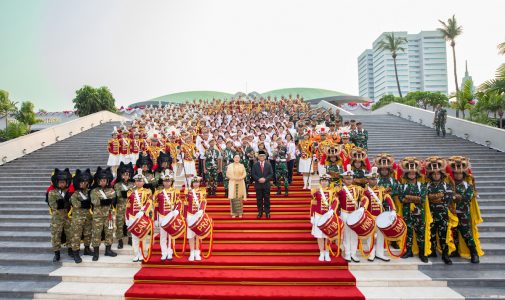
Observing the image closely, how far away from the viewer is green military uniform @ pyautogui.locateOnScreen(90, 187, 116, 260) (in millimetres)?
6715

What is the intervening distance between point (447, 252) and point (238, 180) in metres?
4.82

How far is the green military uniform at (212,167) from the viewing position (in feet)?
30.8

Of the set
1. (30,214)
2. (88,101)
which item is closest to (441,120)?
(30,214)

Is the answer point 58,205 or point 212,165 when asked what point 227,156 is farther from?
point 58,205

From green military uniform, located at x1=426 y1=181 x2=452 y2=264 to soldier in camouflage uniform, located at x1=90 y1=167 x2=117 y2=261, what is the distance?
6657 millimetres

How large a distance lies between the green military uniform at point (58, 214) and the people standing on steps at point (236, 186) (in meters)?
3.69

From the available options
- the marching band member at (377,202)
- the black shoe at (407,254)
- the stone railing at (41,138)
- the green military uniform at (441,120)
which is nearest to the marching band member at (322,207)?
the marching band member at (377,202)

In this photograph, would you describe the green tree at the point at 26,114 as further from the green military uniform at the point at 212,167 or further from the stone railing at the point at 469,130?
the stone railing at the point at 469,130

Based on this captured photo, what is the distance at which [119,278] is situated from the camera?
20.1 feet

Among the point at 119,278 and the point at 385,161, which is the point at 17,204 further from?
the point at 385,161

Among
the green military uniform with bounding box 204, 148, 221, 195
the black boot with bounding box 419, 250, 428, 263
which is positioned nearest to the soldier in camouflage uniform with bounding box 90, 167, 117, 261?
the green military uniform with bounding box 204, 148, 221, 195

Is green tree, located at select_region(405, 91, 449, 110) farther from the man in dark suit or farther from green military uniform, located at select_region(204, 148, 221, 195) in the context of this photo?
the man in dark suit

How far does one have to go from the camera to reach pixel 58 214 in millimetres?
6793

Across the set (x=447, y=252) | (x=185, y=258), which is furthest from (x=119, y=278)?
(x=447, y=252)
